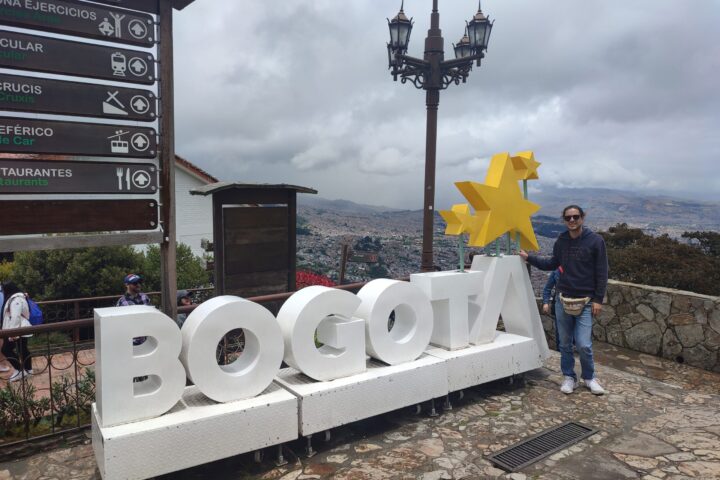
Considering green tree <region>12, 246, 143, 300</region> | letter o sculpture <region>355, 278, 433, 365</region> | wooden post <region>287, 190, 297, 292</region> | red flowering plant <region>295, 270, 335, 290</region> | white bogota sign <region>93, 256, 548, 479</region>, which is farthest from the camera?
green tree <region>12, 246, 143, 300</region>

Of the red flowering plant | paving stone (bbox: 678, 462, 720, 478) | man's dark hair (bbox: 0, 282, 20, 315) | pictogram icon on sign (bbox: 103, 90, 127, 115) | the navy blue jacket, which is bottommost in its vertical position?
paving stone (bbox: 678, 462, 720, 478)

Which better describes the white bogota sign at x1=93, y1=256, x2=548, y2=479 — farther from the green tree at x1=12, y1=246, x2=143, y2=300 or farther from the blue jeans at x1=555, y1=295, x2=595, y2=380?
the green tree at x1=12, y1=246, x2=143, y2=300

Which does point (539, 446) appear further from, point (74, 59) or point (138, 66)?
point (74, 59)

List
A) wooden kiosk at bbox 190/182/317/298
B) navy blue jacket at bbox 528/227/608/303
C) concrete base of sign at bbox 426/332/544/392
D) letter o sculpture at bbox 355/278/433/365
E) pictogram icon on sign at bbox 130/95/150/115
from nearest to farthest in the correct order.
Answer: pictogram icon on sign at bbox 130/95/150/115 < letter o sculpture at bbox 355/278/433/365 < concrete base of sign at bbox 426/332/544/392 < navy blue jacket at bbox 528/227/608/303 < wooden kiosk at bbox 190/182/317/298

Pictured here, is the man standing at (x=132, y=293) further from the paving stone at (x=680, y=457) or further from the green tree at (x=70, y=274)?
the green tree at (x=70, y=274)

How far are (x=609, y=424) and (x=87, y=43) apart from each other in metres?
5.49

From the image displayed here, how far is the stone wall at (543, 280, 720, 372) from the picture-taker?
6.21 metres

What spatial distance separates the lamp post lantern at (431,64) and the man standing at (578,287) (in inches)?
133

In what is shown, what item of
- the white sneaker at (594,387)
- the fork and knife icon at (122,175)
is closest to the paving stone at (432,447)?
the white sneaker at (594,387)

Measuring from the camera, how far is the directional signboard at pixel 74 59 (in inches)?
131

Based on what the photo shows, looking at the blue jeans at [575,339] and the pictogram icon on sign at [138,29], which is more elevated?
the pictogram icon on sign at [138,29]

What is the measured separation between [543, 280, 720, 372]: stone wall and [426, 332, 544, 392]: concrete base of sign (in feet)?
7.72

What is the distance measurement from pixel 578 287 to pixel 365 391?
2.57 meters

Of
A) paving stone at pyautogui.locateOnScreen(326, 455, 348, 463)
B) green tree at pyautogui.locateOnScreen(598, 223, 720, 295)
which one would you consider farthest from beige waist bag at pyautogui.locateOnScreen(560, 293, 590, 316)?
green tree at pyautogui.locateOnScreen(598, 223, 720, 295)
